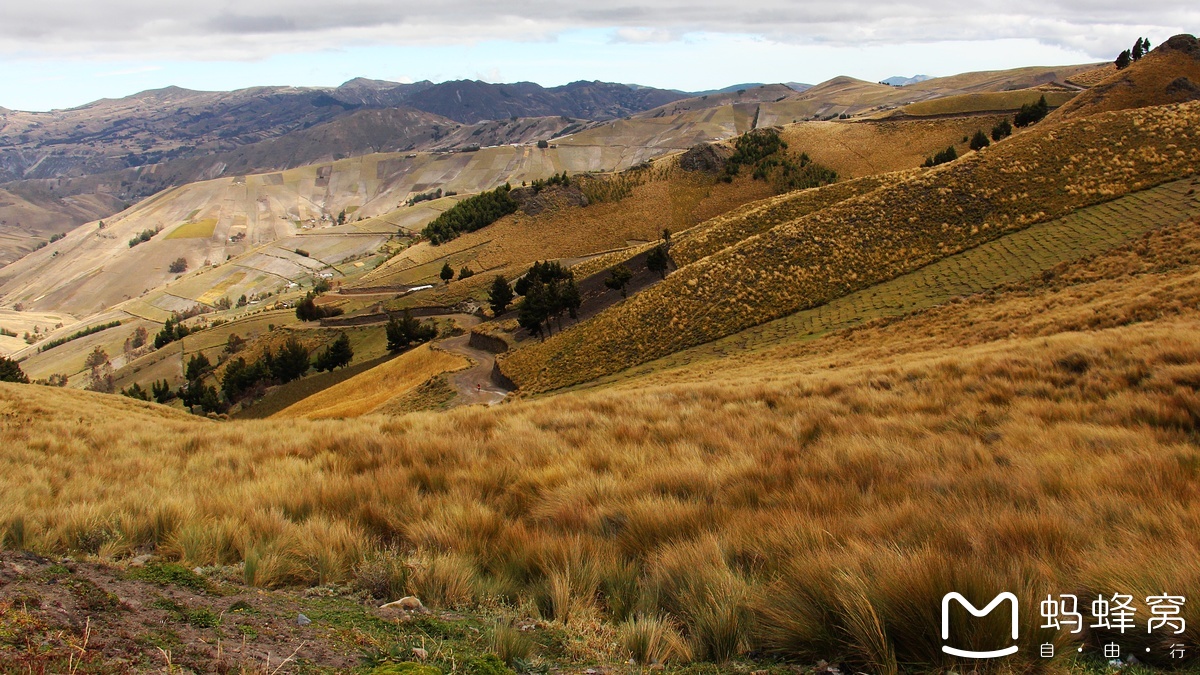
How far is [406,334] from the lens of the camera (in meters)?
62.1

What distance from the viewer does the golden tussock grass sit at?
44250mm

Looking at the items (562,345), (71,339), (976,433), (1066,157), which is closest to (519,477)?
(976,433)

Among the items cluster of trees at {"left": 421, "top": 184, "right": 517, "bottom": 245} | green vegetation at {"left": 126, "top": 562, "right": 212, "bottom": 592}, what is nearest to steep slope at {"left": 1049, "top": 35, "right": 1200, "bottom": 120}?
green vegetation at {"left": 126, "top": 562, "right": 212, "bottom": 592}

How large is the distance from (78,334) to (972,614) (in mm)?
187452

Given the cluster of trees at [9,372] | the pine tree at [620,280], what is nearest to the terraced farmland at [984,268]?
the pine tree at [620,280]

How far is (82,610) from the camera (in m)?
3.50

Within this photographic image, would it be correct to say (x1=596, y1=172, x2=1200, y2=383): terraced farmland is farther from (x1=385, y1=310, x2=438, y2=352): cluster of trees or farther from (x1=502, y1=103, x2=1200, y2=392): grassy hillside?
(x1=385, y1=310, x2=438, y2=352): cluster of trees

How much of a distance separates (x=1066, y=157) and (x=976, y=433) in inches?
1620

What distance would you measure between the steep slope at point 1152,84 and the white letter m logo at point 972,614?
67.5m

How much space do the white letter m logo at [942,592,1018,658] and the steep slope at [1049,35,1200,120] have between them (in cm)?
6753

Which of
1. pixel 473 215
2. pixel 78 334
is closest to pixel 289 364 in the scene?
pixel 473 215

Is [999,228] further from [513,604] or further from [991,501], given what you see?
[513,604]

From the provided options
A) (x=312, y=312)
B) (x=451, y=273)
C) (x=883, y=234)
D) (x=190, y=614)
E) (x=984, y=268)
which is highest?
(x=883, y=234)

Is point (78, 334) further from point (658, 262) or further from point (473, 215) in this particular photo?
point (658, 262)
